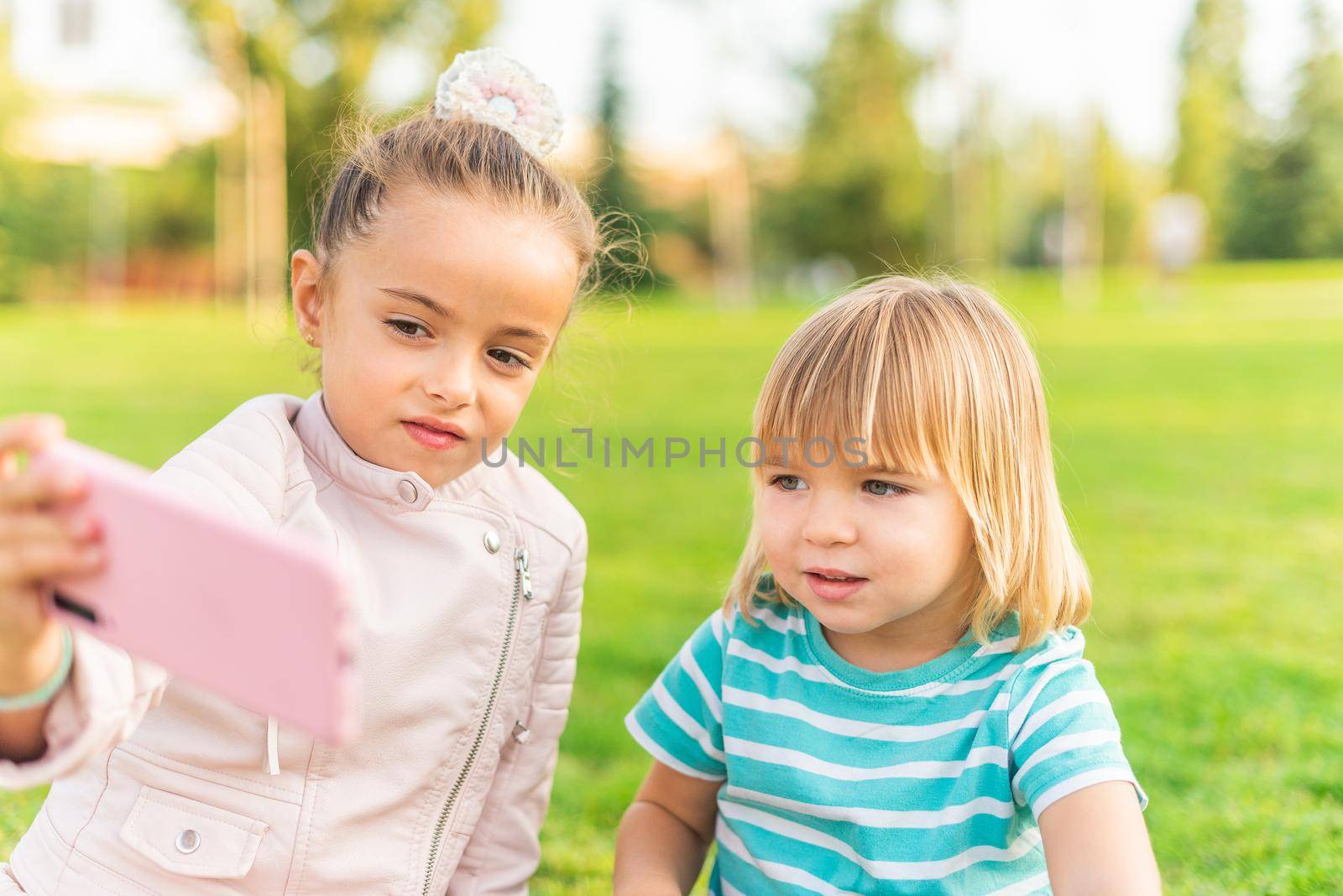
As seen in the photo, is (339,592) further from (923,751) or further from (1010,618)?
(1010,618)

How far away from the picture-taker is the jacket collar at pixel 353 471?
185 centimetres

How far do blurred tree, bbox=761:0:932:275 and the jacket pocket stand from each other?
3624cm

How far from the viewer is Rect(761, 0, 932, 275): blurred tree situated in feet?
121

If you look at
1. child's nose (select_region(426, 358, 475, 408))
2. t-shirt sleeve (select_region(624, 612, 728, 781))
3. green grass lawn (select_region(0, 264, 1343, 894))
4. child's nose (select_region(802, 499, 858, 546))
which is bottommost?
green grass lawn (select_region(0, 264, 1343, 894))

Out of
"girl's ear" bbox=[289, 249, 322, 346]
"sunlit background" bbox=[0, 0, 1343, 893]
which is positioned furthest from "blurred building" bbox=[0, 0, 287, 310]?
"girl's ear" bbox=[289, 249, 322, 346]

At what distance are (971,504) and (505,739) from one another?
2.90 ft

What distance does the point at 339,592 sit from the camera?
93cm

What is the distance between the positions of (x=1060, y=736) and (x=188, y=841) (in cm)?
122

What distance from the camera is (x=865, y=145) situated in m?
37.0

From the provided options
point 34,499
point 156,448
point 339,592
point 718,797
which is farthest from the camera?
point 156,448

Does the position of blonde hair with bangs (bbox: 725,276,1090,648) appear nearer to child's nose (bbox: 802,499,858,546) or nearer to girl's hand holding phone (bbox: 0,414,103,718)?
child's nose (bbox: 802,499,858,546)

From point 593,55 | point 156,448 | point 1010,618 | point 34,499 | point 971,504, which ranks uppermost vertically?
point 593,55

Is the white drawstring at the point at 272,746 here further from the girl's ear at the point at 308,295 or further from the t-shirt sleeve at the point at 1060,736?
the t-shirt sleeve at the point at 1060,736

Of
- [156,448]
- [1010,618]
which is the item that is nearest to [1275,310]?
[156,448]
